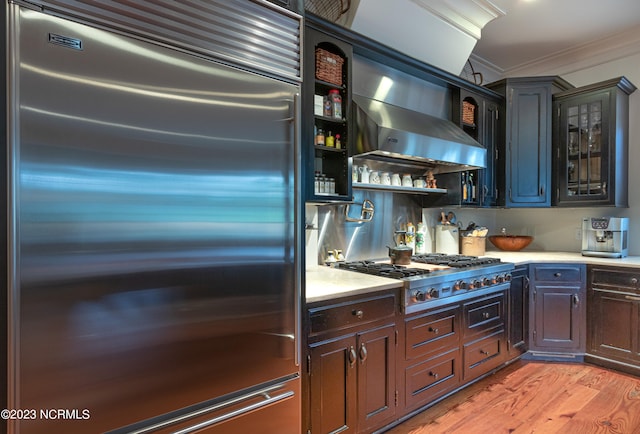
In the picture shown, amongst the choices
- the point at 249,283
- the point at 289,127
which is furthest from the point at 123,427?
the point at 289,127

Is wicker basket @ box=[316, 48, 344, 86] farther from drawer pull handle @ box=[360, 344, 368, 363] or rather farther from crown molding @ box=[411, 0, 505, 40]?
drawer pull handle @ box=[360, 344, 368, 363]

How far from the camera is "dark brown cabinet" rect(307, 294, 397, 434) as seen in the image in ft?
5.51

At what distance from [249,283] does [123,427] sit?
1.92 feet

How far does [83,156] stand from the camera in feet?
3.33

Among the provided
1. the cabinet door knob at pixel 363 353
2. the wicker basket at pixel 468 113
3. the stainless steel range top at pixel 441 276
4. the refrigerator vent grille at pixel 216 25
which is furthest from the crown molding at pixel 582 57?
the cabinet door knob at pixel 363 353

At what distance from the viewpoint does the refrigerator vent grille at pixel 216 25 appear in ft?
3.52

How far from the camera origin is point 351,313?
180 cm

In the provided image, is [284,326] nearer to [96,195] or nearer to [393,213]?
[96,195]

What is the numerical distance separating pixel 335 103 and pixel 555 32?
2506mm

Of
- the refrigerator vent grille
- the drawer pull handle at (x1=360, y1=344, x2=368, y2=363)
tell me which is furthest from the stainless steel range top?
the refrigerator vent grille

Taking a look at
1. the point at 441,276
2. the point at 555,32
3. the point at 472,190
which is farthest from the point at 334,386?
the point at 555,32

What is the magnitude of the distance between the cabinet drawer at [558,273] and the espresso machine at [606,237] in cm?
35

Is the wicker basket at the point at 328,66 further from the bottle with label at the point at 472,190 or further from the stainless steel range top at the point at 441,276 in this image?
the bottle with label at the point at 472,190

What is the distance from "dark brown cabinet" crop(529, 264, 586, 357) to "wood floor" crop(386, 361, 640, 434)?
0.66 feet
